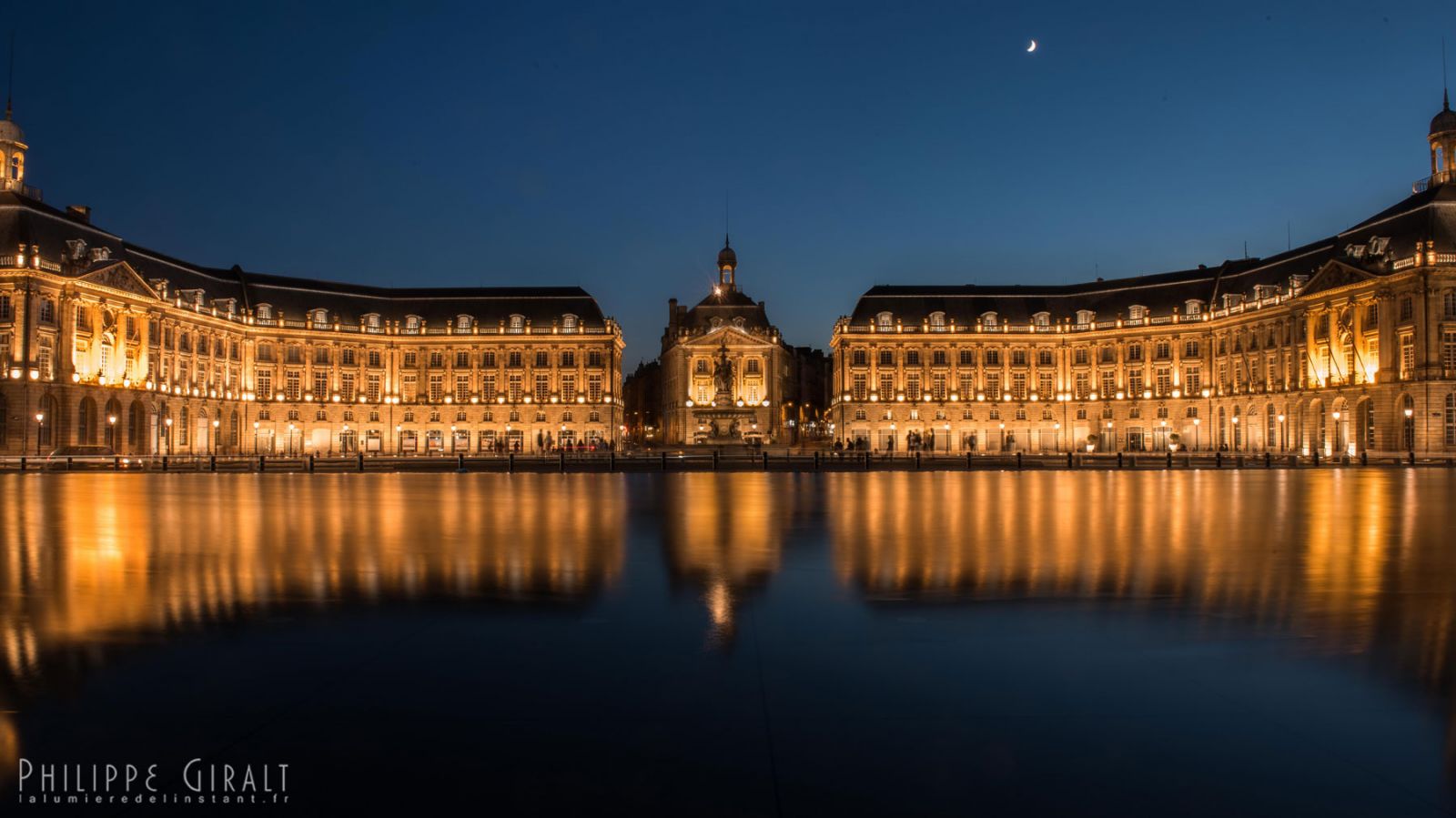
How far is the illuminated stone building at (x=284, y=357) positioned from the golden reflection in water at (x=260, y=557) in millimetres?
52104

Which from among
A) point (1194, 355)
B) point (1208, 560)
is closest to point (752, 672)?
point (1208, 560)

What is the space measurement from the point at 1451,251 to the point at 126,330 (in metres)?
96.5

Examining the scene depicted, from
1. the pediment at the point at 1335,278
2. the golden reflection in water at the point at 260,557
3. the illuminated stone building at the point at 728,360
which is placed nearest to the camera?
the golden reflection in water at the point at 260,557

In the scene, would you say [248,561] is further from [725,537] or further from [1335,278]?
[1335,278]

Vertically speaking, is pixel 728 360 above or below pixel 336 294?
below

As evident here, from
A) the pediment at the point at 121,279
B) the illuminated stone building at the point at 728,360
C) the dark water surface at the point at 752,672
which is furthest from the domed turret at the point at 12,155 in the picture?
the dark water surface at the point at 752,672

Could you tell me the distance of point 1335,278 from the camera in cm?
7319

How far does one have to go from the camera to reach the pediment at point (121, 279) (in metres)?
70.2

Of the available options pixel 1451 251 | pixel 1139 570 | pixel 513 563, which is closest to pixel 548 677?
pixel 513 563

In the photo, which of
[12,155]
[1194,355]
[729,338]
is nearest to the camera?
[12,155]

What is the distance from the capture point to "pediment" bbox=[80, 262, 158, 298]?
70.2 metres

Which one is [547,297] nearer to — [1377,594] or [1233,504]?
[1233,504]

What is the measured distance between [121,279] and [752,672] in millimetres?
81944

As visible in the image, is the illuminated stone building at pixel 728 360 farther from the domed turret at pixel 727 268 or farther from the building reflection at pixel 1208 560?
the building reflection at pixel 1208 560
